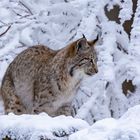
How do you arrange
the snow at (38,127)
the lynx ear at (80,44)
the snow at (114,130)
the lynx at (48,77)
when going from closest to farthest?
1. the snow at (114,130)
2. the snow at (38,127)
3. the lynx ear at (80,44)
4. the lynx at (48,77)

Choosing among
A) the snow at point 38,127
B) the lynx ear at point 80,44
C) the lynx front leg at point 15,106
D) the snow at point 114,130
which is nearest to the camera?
the snow at point 114,130

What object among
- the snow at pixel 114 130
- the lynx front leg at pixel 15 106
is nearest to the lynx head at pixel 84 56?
the lynx front leg at pixel 15 106

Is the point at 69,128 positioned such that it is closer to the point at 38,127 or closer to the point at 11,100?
the point at 38,127

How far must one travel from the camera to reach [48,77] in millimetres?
6855

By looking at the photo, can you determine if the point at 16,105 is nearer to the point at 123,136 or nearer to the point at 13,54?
the point at 13,54

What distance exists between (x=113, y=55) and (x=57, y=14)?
0.94 m

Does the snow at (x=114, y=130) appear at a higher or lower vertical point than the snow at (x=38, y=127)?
higher

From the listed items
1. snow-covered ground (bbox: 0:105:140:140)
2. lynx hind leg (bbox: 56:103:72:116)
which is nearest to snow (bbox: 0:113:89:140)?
snow-covered ground (bbox: 0:105:140:140)

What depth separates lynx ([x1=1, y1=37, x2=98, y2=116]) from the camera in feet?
22.0

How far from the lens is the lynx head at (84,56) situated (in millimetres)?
6637

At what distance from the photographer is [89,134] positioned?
3721 mm

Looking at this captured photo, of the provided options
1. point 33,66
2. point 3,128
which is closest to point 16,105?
point 33,66

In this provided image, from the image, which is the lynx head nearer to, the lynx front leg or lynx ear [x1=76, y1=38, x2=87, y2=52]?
lynx ear [x1=76, y1=38, x2=87, y2=52]

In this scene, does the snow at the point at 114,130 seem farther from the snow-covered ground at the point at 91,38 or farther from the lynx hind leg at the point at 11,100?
the lynx hind leg at the point at 11,100
